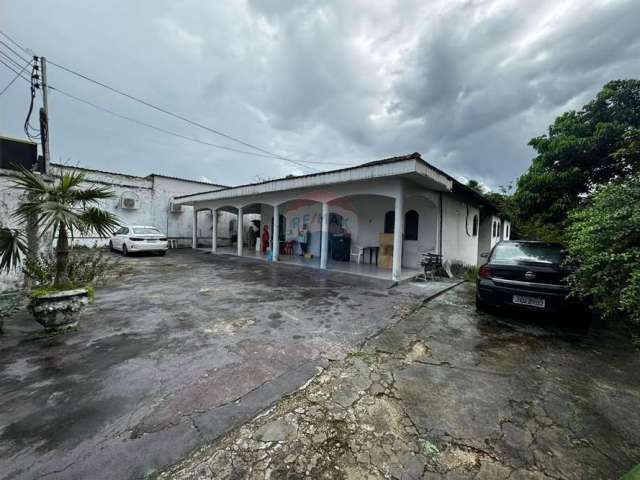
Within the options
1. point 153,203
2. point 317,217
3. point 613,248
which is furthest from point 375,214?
point 153,203

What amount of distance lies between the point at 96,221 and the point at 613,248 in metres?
6.29

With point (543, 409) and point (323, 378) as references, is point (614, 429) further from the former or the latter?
point (323, 378)

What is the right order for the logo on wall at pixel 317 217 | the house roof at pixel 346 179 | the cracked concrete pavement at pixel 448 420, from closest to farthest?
the cracked concrete pavement at pixel 448 420 → the house roof at pixel 346 179 → the logo on wall at pixel 317 217

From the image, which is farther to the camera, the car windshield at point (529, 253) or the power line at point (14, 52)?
the power line at point (14, 52)

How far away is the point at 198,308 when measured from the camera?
4559 mm

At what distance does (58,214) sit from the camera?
3066 millimetres

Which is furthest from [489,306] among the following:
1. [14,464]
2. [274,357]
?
[14,464]

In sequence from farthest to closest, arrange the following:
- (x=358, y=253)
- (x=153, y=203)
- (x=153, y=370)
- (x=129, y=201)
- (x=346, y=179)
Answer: (x=153, y=203), (x=129, y=201), (x=358, y=253), (x=346, y=179), (x=153, y=370)

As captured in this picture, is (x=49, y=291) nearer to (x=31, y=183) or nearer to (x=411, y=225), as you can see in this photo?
(x=31, y=183)

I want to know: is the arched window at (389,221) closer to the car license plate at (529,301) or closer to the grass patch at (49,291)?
the car license plate at (529,301)

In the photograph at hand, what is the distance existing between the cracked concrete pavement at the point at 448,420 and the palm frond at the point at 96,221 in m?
3.36

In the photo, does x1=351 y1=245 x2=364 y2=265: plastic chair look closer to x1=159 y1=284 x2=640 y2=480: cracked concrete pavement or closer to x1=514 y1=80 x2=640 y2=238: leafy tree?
x1=514 y1=80 x2=640 y2=238: leafy tree

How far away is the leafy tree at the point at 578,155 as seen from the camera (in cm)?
635

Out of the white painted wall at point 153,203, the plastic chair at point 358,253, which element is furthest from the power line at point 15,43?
the plastic chair at point 358,253
